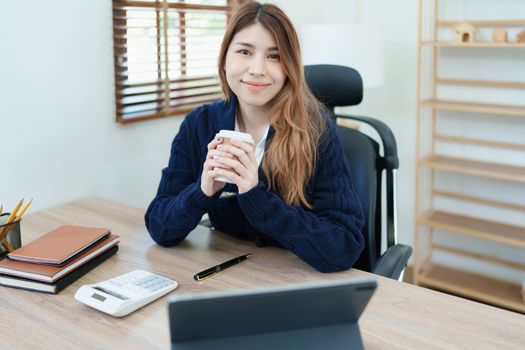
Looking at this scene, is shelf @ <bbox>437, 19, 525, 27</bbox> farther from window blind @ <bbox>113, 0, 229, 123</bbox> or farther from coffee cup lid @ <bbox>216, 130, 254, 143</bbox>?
coffee cup lid @ <bbox>216, 130, 254, 143</bbox>

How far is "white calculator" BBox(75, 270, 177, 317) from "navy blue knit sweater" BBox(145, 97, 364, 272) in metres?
0.22

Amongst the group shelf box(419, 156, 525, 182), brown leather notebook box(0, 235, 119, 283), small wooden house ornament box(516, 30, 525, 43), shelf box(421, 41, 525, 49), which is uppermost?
small wooden house ornament box(516, 30, 525, 43)

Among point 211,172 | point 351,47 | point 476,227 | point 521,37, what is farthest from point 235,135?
point 476,227

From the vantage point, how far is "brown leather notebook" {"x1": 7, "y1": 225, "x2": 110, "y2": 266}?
1.34m

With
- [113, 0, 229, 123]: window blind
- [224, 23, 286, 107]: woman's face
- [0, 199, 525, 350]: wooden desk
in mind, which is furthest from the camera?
[113, 0, 229, 123]: window blind

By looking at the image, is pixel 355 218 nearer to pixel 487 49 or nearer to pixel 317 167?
pixel 317 167

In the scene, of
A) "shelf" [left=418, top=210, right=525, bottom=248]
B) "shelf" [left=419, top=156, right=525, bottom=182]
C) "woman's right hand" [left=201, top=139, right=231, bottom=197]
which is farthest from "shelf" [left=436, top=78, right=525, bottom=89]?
"woman's right hand" [left=201, top=139, right=231, bottom=197]

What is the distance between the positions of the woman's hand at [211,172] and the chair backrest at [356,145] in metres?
0.49

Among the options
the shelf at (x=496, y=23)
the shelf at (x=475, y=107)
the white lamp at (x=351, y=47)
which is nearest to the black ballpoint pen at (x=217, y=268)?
the white lamp at (x=351, y=47)

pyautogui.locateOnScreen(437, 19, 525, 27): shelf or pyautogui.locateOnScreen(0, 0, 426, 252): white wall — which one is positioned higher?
pyautogui.locateOnScreen(437, 19, 525, 27): shelf

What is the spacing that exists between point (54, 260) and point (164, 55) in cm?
128

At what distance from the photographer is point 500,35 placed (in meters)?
2.59

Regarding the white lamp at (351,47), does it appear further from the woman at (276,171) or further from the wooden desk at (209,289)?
the wooden desk at (209,289)

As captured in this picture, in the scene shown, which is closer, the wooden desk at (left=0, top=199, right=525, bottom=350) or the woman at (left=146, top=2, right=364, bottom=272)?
the wooden desk at (left=0, top=199, right=525, bottom=350)
